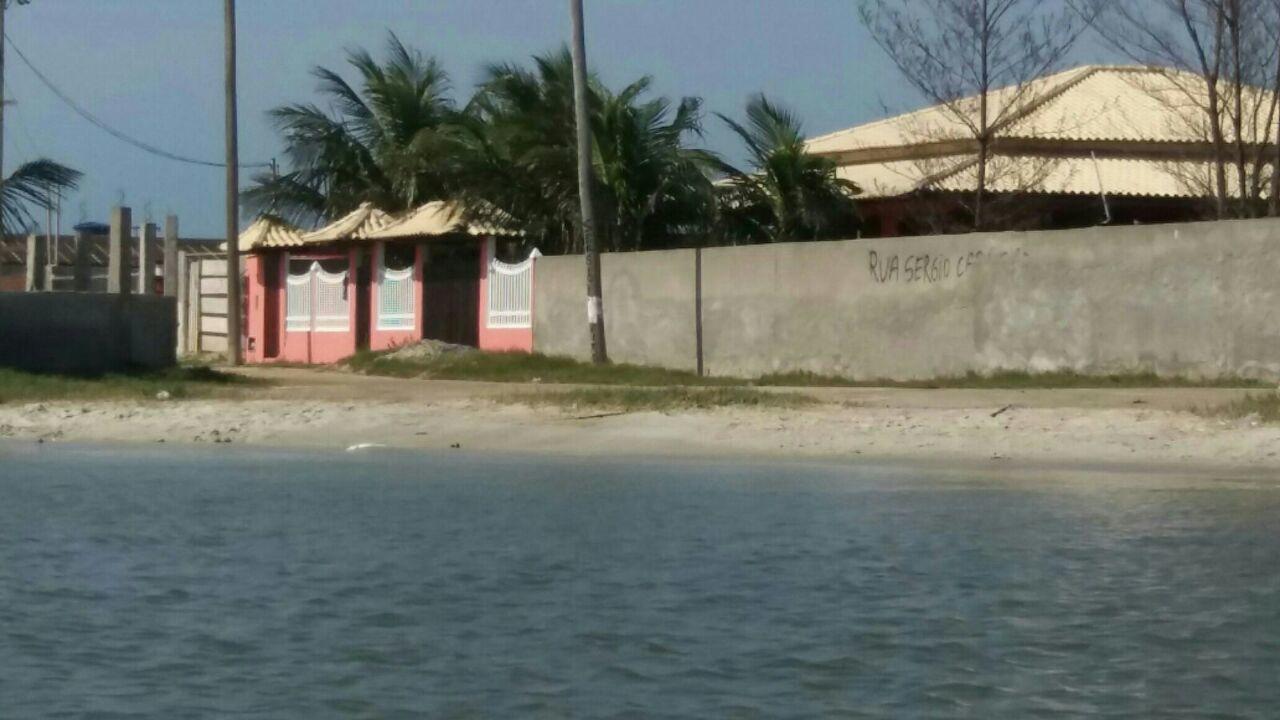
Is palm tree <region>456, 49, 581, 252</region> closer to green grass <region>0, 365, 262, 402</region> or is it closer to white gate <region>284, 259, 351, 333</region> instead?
white gate <region>284, 259, 351, 333</region>

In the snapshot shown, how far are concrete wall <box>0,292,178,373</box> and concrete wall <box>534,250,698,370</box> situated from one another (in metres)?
5.46

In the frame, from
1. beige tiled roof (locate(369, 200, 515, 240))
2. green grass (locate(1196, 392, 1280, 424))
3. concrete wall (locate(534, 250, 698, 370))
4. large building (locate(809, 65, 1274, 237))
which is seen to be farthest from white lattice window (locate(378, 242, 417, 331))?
green grass (locate(1196, 392, 1280, 424))

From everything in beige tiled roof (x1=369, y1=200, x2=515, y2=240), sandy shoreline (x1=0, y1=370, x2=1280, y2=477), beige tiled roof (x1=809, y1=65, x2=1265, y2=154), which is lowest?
sandy shoreline (x1=0, y1=370, x2=1280, y2=477)

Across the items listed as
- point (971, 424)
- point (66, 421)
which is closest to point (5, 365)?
point (66, 421)

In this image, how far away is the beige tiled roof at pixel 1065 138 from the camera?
2939 cm

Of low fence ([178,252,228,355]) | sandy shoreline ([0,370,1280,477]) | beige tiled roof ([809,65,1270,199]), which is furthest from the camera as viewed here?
low fence ([178,252,228,355])

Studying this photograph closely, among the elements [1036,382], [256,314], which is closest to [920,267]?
[1036,382]

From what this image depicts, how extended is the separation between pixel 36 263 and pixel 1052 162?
15.2 meters

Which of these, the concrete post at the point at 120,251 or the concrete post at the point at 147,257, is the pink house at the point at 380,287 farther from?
the concrete post at the point at 120,251

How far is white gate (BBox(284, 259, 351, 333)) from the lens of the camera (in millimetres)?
33156

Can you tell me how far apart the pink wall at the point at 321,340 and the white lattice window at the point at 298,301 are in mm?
102

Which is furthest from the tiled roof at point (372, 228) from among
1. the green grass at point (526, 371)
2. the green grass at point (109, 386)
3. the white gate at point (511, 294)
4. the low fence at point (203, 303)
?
the green grass at point (109, 386)

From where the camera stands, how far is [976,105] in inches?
1177

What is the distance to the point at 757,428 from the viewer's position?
1898 centimetres
